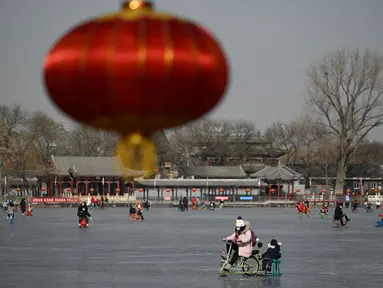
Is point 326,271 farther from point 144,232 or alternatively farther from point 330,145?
point 330,145

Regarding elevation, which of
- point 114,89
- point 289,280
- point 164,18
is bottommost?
point 289,280

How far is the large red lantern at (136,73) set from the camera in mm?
5203

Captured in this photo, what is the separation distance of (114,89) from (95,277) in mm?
15077

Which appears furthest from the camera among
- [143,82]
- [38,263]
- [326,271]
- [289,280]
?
[38,263]

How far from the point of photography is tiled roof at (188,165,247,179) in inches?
4405

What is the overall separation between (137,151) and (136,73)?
17.4 inches

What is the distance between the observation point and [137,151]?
538 centimetres

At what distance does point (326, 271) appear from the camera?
21453 mm

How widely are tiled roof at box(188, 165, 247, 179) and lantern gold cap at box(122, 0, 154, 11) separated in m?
106


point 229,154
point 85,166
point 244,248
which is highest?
point 229,154

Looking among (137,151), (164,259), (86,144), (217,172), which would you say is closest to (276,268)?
(164,259)

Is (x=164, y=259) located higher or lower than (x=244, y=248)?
lower

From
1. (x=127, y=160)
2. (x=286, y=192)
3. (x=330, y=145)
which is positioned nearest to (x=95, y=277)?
(x=127, y=160)

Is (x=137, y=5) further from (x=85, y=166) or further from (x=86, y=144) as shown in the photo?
(x=86, y=144)
